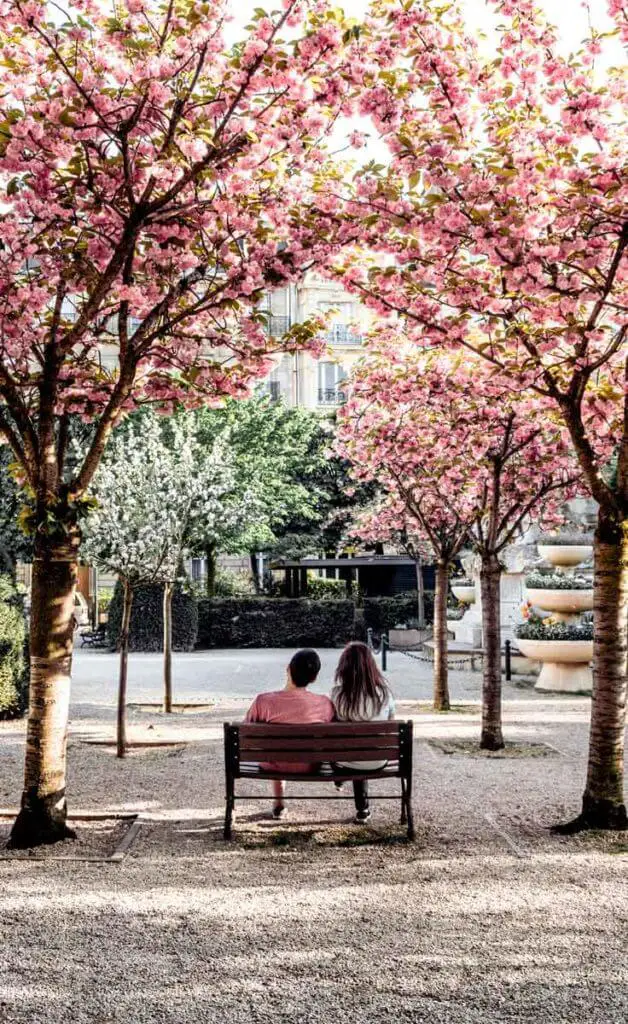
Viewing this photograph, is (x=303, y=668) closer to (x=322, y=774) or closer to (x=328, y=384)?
(x=322, y=774)

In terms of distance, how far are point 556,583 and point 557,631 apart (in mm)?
938

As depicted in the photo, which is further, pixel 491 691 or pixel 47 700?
pixel 491 691

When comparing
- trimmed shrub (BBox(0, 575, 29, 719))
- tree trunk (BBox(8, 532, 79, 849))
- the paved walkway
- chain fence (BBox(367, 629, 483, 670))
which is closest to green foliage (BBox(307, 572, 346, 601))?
the paved walkway

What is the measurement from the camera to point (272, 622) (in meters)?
27.4

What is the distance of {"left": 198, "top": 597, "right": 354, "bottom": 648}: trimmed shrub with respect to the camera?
27312 millimetres

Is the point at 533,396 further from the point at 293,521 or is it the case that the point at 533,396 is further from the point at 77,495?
the point at 293,521

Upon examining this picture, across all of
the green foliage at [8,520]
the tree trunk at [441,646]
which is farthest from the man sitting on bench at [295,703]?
the green foliage at [8,520]

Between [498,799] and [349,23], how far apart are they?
17.8 ft

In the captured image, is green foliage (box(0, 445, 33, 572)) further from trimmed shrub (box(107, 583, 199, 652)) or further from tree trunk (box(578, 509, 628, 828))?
tree trunk (box(578, 509, 628, 828))

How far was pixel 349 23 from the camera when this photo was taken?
5.30 metres

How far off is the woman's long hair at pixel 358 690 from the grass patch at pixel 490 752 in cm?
317

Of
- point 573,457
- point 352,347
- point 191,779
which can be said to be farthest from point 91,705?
point 352,347

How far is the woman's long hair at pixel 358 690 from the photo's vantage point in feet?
21.7

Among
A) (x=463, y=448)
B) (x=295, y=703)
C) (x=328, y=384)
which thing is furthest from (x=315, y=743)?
(x=328, y=384)
